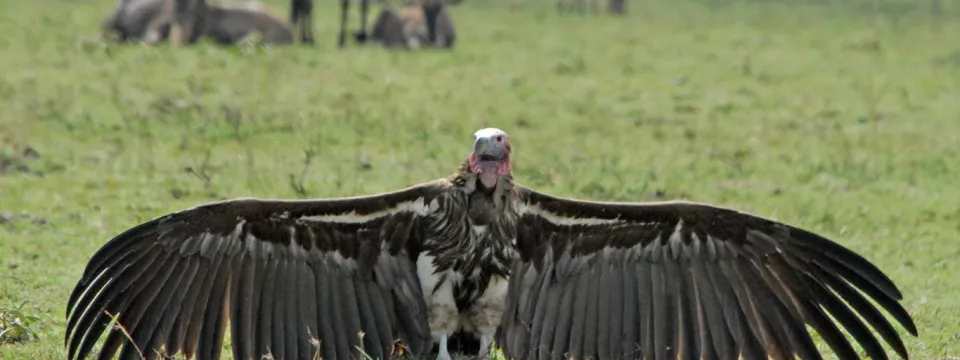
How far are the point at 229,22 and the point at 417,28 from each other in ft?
7.54

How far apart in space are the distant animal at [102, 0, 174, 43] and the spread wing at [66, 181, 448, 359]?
14.1 m

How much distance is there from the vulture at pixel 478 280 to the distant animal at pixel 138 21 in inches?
555

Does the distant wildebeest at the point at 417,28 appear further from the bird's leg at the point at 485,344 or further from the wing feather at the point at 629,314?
the wing feather at the point at 629,314

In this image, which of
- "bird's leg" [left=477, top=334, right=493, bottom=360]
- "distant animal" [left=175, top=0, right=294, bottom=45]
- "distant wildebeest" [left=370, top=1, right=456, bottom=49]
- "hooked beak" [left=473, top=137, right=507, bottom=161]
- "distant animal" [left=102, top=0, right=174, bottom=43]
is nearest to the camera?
"hooked beak" [left=473, top=137, right=507, bottom=161]

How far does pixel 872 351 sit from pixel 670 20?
63.9ft

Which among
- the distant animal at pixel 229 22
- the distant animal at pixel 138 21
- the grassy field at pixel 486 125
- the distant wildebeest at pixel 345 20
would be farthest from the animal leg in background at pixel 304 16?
the distant animal at pixel 138 21

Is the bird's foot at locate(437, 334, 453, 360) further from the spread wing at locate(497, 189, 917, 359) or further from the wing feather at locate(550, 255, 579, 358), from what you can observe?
the wing feather at locate(550, 255, 579, 358)

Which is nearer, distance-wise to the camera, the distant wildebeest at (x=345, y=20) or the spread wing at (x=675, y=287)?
the spread wing at (x=675, y=287)

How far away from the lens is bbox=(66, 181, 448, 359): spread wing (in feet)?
19.0

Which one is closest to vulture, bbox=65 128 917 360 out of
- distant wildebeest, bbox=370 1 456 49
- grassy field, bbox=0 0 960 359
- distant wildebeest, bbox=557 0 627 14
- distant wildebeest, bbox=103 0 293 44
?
grassy field, bbox=0 0 960 359

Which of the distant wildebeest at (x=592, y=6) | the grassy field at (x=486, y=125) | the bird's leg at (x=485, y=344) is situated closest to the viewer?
the bird's leg at (x=485, y=344)

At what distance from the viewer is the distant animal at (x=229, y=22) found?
19.3 metres

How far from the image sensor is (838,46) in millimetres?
20797

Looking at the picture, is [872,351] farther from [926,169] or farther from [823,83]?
[823,83]
